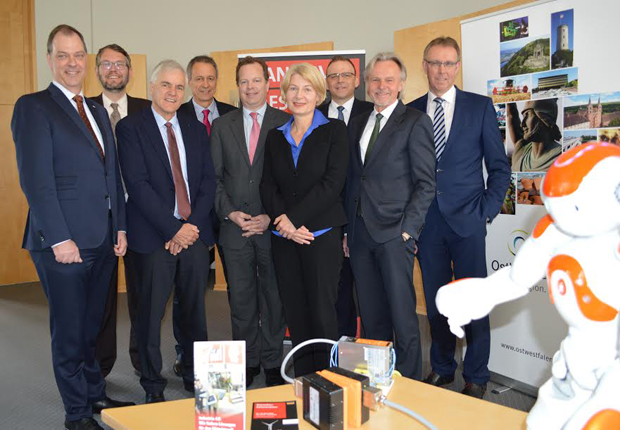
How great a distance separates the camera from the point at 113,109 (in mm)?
3230

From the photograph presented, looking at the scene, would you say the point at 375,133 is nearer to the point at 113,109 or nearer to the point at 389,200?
the point at 389,200

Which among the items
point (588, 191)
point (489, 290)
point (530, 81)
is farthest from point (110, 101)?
point (588, 191)

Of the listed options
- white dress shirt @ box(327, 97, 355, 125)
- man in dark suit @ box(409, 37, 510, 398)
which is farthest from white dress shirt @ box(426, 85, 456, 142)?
white dress shirt @ box(327, 97, 355, 125)

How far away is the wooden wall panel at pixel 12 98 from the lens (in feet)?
19.1

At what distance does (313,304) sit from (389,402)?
3.62 feet

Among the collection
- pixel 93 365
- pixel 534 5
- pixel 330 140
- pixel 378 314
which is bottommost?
pixel 93 365

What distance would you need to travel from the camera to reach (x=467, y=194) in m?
2.68

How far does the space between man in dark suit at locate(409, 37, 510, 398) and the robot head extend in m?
1.64

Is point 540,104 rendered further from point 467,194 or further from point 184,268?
point 184,268

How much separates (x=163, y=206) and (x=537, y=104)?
77.8 inches

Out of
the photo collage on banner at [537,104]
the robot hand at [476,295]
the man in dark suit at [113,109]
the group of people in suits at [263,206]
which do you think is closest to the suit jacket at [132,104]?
the man in dark suit at [113,109]

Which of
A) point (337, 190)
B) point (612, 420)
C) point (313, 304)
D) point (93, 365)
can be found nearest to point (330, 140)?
point (337, 190)

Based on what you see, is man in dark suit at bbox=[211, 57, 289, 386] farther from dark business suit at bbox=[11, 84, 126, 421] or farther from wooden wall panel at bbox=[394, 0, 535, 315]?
wooden wall panel at bbox=[394, 0, 535, 315]

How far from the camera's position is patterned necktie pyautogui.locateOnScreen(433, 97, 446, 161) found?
8.95 ft
